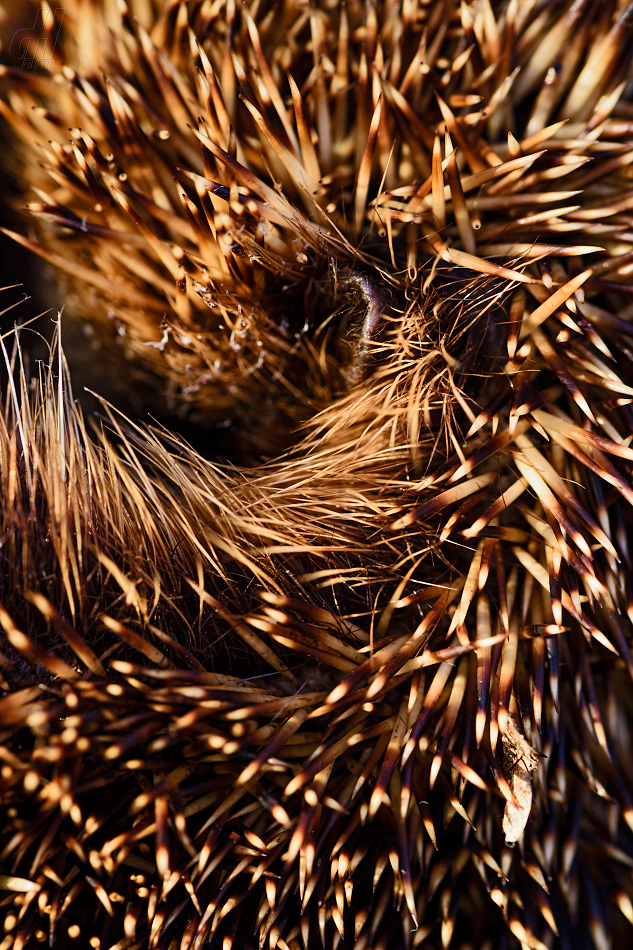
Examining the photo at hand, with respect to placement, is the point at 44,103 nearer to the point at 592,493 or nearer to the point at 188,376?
the point at 188,376

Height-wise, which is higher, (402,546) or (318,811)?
(402,546)

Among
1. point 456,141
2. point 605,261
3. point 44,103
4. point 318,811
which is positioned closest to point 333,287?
point 456,141

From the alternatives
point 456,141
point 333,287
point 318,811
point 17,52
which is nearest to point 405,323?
point 333,287

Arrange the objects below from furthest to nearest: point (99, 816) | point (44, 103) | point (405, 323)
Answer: point (44, 103), point (405, 323), point (99, 816)

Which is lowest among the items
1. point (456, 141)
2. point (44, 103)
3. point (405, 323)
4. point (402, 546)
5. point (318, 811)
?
point (318, 811)

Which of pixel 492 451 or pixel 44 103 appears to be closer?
pixel 492 451

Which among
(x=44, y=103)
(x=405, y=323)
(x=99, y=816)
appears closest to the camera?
(x=99, y=816)

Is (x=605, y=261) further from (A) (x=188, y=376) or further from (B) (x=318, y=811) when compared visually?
(B) (x=318, y=811)
